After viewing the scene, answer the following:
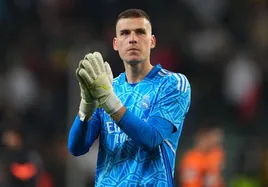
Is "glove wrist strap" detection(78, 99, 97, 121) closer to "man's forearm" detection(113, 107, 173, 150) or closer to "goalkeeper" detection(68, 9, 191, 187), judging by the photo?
"goalkeeper" detection(68, 9, 191, 187)

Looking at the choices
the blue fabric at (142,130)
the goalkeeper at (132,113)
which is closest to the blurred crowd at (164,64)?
the goalkeeper at (132,113)

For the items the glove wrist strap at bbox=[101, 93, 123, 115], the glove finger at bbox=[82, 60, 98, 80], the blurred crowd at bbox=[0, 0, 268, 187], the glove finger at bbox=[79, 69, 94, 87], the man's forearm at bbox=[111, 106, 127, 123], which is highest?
the blurred crowd at bbox=[0, 0, 268, 187]

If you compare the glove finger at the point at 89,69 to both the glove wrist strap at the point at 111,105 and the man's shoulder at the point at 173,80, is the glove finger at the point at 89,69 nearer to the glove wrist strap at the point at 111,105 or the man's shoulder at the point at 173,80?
the glove wrist strap at the point at 111,105

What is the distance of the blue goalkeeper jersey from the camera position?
16.8 ft

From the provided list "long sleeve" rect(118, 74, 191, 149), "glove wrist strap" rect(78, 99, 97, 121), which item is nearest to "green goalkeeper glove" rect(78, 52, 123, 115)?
"long sleeve" rect(118, 74, 191, 149)

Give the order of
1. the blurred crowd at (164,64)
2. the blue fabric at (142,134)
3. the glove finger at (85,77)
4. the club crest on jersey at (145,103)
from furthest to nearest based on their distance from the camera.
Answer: the blurred crowd at (164,64) → the club crest on jersey at (145,103) → the blue fabric at (142,134) → the glove finger at (85,77)

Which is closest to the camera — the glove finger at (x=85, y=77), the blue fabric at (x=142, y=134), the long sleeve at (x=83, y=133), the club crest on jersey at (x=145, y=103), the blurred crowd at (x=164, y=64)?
the glove finger at (x=85, y=77)

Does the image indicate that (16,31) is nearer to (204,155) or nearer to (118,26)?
(204,155)

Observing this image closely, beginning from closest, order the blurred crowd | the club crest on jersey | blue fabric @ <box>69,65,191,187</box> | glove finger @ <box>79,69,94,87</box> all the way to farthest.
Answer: glove finger @ <box>79,69,94,87</box> → blue fabric @ <box>69,65,191,187</box> → the club crest on jersey → the blurred crowd

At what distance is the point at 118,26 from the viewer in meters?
5.45

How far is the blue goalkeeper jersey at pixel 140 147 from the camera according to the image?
512cm

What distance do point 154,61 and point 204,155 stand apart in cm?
265

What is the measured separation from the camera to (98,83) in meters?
4.90

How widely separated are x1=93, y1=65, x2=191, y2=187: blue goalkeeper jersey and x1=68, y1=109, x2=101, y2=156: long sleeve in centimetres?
3
